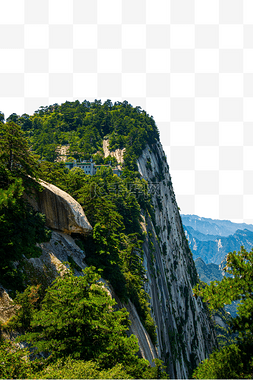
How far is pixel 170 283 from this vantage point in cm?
6469

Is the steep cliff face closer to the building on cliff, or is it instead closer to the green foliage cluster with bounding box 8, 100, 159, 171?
the green foliage cluster with bounding box 8, 100, 159, 171

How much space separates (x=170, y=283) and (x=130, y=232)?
28.5m

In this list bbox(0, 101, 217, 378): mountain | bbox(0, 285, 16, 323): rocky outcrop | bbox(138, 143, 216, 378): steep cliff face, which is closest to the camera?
bbox(0, 285, 16, 323): rocky outcrop

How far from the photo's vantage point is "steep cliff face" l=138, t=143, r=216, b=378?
46375mm

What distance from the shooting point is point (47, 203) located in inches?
870

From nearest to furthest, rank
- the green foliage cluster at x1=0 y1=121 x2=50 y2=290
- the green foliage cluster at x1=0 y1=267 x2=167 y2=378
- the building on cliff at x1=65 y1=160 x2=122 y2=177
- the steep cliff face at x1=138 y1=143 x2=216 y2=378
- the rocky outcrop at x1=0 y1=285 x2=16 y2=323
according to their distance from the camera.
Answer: the green foliage cluster at x1=0 y1=267 x2=167 y2=378 → the rocky outcrop at x1=0 y1=285 x2=16 y2=323 → the green foliage cluster at x1=0 y1=121 x2=50 y2=290 → the steep cliff face at x1=138 y1=143 x2=216 y2=378 → the building on cliff at x1=65 y1=160 x2=122 y2=177

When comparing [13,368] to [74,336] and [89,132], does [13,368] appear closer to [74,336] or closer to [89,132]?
[74,336]

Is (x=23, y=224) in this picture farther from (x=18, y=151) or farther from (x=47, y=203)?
(x=18, y=151)

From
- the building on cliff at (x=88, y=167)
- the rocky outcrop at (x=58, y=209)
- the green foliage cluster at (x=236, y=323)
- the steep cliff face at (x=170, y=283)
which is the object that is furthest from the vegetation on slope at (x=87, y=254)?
the steep cliff face at (x=170, y=283)

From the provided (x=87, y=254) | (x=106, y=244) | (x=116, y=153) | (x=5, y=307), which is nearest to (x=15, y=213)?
(x=5, y=307)

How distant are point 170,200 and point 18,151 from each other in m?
79.8

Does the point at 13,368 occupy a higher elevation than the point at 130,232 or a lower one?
lower

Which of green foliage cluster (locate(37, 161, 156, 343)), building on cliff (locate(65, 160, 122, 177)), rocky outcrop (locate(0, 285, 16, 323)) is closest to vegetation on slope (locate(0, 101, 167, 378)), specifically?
green foliage cluster (locate(37, 161, 156, 343))

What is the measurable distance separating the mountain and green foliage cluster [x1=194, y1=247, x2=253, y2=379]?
11.8 meters
